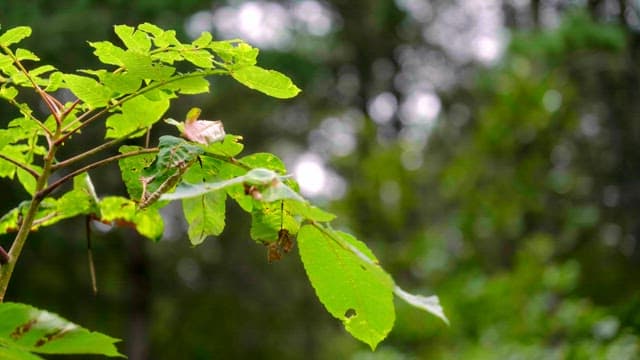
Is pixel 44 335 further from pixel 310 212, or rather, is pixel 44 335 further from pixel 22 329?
pixel 310 212

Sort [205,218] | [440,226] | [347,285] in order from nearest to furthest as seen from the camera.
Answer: [347,285], [205,218], [440,226]

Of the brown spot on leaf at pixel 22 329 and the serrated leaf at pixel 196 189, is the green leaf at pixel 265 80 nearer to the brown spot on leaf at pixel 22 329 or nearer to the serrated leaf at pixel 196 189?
the serrated leaf at pixel 196 189

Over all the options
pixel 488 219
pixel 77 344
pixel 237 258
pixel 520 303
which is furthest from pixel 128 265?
pixel 77 344

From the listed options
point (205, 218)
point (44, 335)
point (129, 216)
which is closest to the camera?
point (44, 335)

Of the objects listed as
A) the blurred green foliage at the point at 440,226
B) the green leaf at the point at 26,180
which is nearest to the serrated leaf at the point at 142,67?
the green leaf at the point at 26,180

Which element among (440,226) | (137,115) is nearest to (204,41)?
(137,115)

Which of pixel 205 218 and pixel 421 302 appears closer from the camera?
pixel 421 302

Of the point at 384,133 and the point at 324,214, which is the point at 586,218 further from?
the point at 324,214
